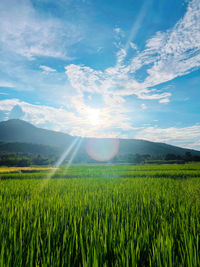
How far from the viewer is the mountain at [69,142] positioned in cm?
8119

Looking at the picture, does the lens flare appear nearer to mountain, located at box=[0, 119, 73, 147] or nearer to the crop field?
mountain, located at box=[0, 119, 73, 147]

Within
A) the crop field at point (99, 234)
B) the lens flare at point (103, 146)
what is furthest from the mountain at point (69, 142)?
the crop field at point (99, 234)

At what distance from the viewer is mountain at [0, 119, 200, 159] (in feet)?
266

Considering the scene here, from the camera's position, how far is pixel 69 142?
103 metres

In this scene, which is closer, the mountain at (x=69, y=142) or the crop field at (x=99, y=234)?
the crop field at (x=99, y=234)

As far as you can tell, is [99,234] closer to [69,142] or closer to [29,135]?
[69,142]

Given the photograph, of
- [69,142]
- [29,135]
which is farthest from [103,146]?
[29,135]

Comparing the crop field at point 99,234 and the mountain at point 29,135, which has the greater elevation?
the mountain at point 29,135

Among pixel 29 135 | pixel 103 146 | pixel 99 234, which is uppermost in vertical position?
pixel 29 135

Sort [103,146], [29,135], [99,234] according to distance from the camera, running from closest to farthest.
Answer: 1. [99,234]
2. [103,146]
3. [29,135]

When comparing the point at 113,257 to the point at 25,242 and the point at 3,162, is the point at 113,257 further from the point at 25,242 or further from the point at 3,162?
the point at 3,162

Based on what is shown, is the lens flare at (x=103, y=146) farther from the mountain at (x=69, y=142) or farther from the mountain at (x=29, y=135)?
the mountain at (x=29, y=135)

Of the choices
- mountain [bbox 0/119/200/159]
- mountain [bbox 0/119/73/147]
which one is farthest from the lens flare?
mountain [bbox 0/119/73/147]

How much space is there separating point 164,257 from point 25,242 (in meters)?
1.32
